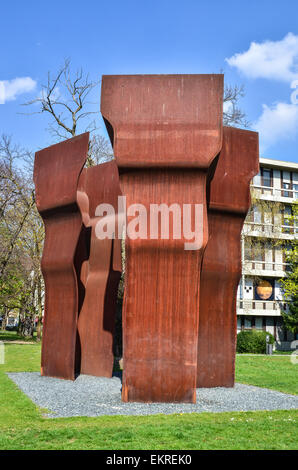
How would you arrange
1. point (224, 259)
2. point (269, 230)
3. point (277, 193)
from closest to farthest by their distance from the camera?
point (224, 259) < point (269, 230) < point (277, 193)

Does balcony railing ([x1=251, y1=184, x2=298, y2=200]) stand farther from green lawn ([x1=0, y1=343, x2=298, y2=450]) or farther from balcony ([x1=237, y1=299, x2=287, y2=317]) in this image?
green lawn ([x1=0, y1=343, x2=298, y2=450])

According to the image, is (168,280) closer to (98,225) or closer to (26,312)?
(98,225)

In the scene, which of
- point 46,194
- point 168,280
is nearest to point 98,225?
point 46,194

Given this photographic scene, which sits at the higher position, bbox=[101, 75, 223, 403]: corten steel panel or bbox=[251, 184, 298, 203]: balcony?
bbox=[251, 184, 298, 203]: balcony

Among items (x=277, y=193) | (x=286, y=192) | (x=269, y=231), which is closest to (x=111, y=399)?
Answer: (x=269, y=231)

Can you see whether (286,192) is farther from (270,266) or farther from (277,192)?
(270,266)

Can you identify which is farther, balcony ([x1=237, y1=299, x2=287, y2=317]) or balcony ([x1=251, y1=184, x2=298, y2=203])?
balcony ([x1=251, y1=184, x2=298, y2=203])

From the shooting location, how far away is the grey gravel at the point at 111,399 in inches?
321

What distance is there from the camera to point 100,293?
12.5m

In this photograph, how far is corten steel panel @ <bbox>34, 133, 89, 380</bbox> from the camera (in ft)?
38.5

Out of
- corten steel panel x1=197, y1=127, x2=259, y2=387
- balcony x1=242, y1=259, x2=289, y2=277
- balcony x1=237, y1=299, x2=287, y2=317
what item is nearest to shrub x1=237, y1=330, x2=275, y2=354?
balcony x1=237, y1=299, x2=287, y2=317

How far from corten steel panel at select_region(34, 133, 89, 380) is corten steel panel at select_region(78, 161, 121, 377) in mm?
568

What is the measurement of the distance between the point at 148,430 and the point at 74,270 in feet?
19.6
